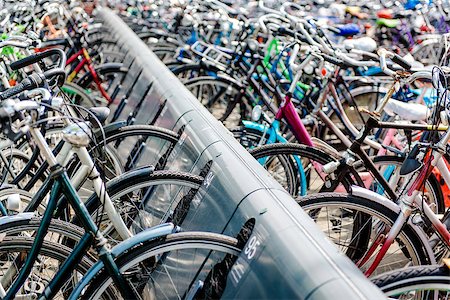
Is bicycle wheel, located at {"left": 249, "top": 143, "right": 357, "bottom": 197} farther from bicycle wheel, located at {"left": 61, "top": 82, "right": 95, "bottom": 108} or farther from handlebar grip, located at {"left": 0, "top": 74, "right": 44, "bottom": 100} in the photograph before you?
bicycle wheel, located at {"left": 61, "top": 82, "right": 95, "bottom": 108}

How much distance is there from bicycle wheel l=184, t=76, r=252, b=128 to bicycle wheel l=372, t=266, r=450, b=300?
4114mm

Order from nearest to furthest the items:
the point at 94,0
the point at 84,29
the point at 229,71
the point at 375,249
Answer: the point at 375,249
the point at 229,71
the point at 84,29
the point at 94,0

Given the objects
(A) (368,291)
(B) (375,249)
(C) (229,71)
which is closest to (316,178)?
(B) (375,249)

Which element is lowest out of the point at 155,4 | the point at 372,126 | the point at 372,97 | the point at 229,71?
the point at 372,126

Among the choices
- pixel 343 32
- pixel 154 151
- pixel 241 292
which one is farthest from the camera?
pixel 343 32

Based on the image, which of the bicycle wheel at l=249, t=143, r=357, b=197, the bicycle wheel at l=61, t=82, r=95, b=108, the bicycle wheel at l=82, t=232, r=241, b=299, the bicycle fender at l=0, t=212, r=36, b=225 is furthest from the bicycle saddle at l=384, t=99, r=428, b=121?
the bicycle wheel at l=61, t=82, r=95, b=108

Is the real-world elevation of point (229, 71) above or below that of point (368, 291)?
above

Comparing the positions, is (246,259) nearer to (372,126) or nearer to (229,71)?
(372,126)

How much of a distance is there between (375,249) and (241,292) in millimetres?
1263

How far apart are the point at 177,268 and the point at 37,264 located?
667 mm

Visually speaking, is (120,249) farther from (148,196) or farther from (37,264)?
(148,196)

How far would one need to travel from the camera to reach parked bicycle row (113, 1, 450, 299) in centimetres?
368

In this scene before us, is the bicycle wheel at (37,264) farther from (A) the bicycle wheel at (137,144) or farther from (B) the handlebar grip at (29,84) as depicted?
(A) the bicycle wheel at (137,144)

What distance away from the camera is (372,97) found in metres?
7.02
